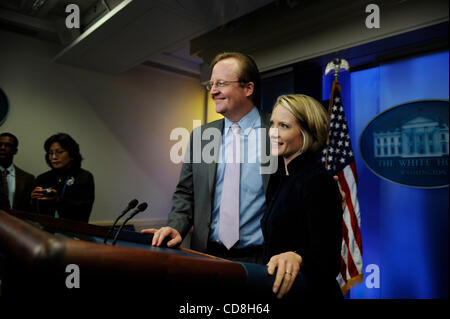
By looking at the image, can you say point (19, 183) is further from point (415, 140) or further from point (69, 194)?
point (415, 140)

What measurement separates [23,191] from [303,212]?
350cm

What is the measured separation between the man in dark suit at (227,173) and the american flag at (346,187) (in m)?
1.48

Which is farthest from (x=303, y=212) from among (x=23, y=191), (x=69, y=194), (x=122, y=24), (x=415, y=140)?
(x=23, y=191)

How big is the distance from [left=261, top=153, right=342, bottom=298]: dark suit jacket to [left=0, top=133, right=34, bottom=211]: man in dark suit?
3.20 meters

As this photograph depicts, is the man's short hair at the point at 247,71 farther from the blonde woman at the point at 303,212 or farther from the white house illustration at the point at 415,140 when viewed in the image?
the white house illustration at the point at 415,140

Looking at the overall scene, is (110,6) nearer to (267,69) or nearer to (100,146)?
(267,69)

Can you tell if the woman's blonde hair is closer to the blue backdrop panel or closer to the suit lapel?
the blue backdrop panel

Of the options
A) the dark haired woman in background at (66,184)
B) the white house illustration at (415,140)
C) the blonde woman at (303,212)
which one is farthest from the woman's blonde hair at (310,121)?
the dark haired woman in background at (66,184)

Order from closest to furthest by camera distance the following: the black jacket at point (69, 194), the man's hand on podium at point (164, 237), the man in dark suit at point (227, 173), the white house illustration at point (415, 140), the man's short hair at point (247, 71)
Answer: the man's hand on podium at point (164, 237)
the man in dark suit at point (227, 173)
the man's short hair at point (247, 71)
the white house illustration at point (415, 140)
the black jacket at point (69, 194)

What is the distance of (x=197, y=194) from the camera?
1488 millimetres

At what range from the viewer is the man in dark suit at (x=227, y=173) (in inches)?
53.1

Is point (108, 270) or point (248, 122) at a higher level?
point (248, 122)

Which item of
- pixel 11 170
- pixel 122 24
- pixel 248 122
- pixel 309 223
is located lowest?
pixel 309 223
